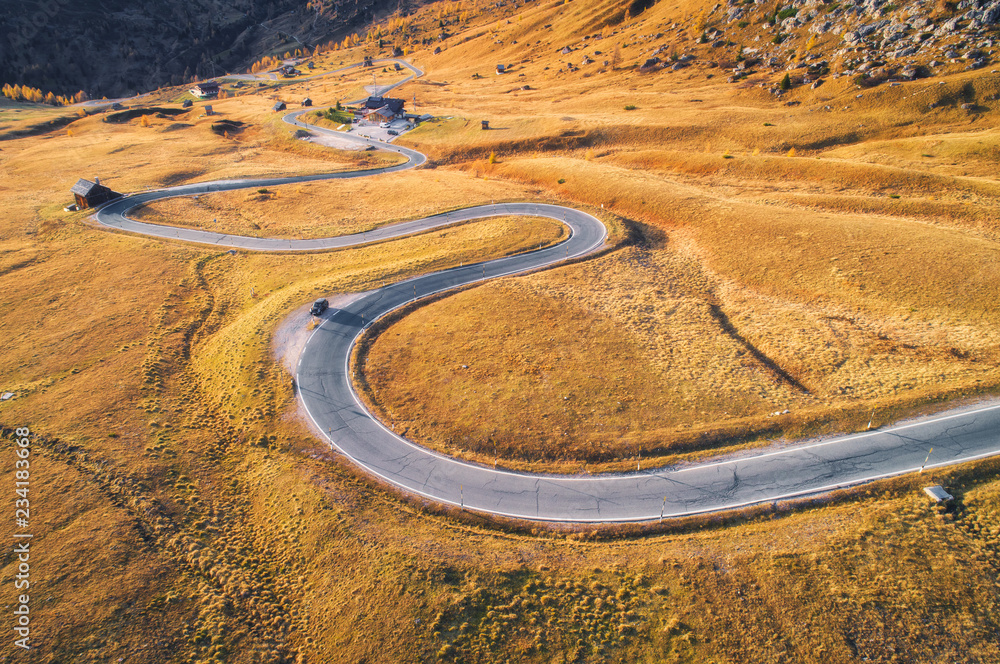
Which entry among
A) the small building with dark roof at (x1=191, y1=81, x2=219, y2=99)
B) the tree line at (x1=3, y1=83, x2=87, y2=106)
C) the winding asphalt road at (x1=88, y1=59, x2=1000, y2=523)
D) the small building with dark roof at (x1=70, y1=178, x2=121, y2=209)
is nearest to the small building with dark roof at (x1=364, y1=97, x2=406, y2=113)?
the small building with dark roof at (x1=70, y1=178, x2=121, y2=209)

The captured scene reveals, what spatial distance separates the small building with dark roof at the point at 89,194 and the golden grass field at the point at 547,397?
5.25 metres

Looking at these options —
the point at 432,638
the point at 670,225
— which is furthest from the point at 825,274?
the point at 432,638

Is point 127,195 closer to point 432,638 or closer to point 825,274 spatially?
point 432,638

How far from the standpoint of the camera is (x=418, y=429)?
116ft

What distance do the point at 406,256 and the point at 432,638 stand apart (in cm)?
4622

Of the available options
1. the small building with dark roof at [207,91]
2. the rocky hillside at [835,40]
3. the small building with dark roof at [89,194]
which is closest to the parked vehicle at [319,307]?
the small building with dark roof at [89,194]

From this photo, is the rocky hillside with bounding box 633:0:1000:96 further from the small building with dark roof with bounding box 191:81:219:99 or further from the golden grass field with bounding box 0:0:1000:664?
the small building with dark roof with bounding box 191:81:219:99

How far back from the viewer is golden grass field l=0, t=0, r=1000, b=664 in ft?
77.5

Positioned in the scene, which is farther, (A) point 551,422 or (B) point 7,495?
(A) point 551,422

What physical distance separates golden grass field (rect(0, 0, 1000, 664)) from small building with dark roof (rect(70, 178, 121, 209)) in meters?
5.25

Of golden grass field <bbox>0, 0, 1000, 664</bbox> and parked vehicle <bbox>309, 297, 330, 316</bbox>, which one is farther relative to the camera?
parked vehicle <bbox>309, 297, 330, 316</bbox>

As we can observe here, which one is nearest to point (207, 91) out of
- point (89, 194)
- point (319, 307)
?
point (89, 194)

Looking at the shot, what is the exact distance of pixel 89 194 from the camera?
75.2 meters

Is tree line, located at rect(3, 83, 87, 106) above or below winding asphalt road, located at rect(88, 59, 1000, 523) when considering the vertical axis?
above
